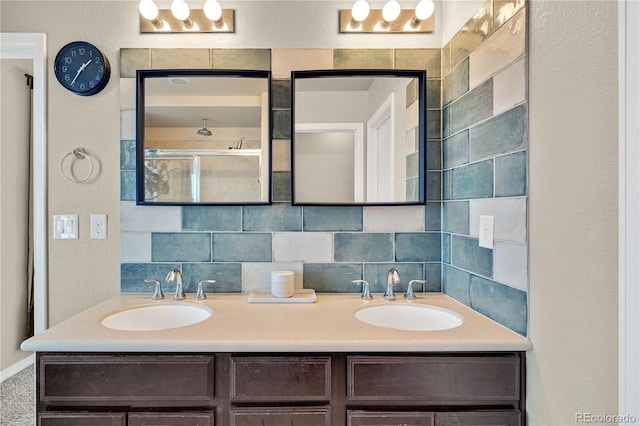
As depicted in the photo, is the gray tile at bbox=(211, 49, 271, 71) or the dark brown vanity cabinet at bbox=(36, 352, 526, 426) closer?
the dark brown vanity cabinet at bbox=(36, 352, 526, 426)

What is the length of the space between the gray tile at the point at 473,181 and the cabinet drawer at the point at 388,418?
75 centimetres

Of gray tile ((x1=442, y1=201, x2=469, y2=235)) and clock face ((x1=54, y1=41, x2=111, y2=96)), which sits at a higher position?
clock face ((x1=54, y1=41, x2=111, y2=96))

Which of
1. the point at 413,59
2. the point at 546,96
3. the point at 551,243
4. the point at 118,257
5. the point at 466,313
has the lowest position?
the point at 466,313

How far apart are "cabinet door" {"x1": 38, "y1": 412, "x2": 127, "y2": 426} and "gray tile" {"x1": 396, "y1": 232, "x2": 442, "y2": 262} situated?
3.85 ft

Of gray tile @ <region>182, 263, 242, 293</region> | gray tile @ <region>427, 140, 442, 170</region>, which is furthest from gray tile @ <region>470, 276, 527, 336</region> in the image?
gray tile @ <region>182, 263, 242, 293</region>

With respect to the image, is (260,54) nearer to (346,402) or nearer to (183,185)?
(183,185)

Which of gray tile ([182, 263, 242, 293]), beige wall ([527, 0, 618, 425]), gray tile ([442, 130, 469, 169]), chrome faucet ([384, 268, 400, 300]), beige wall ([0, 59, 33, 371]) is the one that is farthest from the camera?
beige wall ([0, 59, 33, 371])

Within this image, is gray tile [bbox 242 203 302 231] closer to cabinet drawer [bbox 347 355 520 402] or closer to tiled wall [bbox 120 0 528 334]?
tiled wall [bbox 120 0 528 334]

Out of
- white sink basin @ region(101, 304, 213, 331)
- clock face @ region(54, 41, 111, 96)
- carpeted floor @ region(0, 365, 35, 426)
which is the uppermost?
clock face @ region(54, 41, 111, 96)

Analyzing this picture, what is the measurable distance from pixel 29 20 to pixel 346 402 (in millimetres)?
2047

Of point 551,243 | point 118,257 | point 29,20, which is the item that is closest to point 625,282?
point 551,243

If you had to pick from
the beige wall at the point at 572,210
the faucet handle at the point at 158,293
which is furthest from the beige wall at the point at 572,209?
the faucet handle at the point at 158,293

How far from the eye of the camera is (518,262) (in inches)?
41.1

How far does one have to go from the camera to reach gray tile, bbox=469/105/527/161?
3.40 feet
